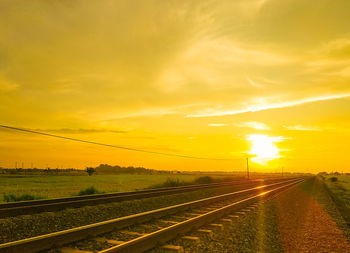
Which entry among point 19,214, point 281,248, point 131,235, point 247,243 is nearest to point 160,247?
point 131,235

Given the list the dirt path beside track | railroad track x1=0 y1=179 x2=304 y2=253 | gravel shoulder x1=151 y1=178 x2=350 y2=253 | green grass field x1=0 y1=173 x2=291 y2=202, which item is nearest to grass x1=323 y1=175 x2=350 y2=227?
the dirt path beside track

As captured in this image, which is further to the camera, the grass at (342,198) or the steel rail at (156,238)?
the grass at (342,198)

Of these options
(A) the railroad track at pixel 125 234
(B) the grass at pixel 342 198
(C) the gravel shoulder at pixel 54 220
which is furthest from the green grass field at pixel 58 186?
(B) the grass at pixel 342 198

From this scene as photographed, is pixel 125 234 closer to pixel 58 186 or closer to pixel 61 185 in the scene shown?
pixel 58 186

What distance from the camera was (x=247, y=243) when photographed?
723 cm

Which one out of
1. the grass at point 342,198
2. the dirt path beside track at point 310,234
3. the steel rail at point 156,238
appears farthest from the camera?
the grass at point 342,198

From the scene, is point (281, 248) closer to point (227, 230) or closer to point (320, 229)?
point (227, 230)

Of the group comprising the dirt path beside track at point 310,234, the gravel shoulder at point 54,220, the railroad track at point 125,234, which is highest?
the railroad track at point 125,234

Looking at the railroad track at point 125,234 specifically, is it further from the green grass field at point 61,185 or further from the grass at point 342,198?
the green grass field at point 61,185

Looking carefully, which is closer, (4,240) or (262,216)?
(4,240)

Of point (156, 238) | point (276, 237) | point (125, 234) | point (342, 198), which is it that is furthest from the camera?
point (342, 198)

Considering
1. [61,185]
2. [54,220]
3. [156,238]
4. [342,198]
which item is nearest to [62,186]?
[61,185]

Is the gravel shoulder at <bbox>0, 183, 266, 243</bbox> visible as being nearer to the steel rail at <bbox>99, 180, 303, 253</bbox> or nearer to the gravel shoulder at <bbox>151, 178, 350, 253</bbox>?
the steel rail at <bbox>99, 180, 303, 253</bbox>

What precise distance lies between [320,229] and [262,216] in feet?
8.60
